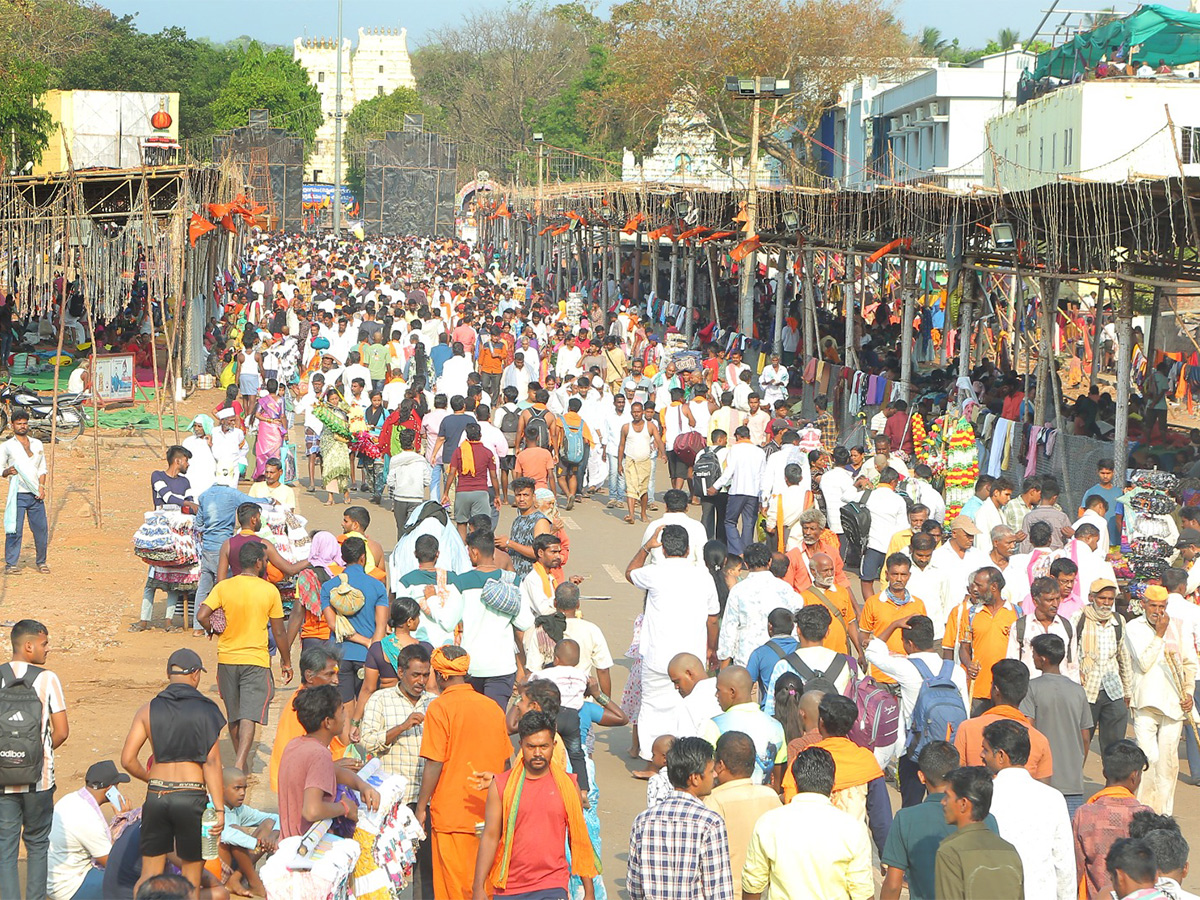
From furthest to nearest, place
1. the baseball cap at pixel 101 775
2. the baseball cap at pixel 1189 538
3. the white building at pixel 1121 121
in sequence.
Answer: the white building at pixel 1121 121
the baseball cap at pixel 1189 538
the baseball cap at pixel 101 775

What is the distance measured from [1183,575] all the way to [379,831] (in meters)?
4.85

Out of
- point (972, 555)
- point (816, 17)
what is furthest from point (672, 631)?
point (816, 17)

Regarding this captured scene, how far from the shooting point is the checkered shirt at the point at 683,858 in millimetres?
4895

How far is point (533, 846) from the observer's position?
5254 millimetres

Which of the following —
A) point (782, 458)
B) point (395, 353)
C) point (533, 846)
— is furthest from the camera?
point (395, 353)

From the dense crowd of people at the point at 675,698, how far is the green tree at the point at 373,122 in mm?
90721

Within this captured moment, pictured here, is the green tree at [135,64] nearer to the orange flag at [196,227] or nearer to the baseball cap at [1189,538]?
the orange flag at [196,227]

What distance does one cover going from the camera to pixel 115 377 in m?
21.0

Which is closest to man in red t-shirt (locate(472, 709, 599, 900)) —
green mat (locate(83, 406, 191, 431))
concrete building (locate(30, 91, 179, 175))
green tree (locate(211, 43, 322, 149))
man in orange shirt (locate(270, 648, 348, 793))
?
man in orange shirt (locate(270, 648, 348, 793))

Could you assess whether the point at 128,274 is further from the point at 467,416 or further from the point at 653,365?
the point at 467,416

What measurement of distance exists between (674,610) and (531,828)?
3.00 meters

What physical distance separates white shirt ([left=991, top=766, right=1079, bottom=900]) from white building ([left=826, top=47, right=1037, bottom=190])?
35183mm

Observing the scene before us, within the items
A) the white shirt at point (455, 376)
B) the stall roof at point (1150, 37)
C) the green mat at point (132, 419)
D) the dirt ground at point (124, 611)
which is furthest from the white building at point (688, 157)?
the dirt ground at point (124, 611)

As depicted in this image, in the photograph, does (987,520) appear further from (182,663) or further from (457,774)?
(182,663)
